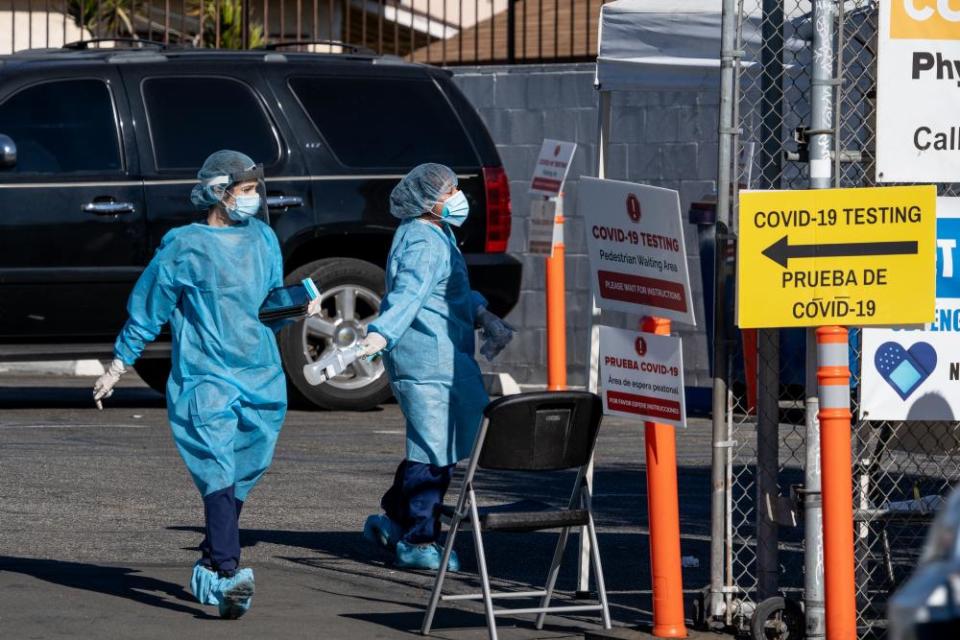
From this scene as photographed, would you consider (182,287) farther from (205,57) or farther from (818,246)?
(205,57)

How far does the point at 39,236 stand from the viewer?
38.3 feet

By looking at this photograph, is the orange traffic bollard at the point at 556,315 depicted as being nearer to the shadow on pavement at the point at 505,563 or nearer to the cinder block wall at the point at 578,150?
the cinder block wall at the point at 578,150

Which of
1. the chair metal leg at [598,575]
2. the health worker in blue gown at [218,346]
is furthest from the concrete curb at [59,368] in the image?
the chair metal leg at [598,575]

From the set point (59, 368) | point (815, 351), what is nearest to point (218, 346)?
point (815, 351)

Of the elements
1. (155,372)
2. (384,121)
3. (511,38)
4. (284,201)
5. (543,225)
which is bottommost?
(155,372)

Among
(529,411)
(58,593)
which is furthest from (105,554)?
(529,411)

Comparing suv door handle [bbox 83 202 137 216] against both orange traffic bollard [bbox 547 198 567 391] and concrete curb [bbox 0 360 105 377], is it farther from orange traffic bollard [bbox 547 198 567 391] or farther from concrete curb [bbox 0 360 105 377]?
concrete curb [bbox 0 360 105 377]

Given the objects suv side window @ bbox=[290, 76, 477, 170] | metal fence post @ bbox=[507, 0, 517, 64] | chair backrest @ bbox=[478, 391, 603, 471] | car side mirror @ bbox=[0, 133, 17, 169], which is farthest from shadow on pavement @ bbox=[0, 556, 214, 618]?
metal fence post @ bbox=[507, 0, 517, 64]

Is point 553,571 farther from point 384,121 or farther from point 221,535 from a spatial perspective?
point 384,121

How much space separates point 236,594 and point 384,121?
256 inches

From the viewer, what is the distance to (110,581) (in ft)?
24.0

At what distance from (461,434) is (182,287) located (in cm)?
135

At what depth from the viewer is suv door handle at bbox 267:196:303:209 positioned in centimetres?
1212

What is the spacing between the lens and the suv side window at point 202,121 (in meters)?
12.1
